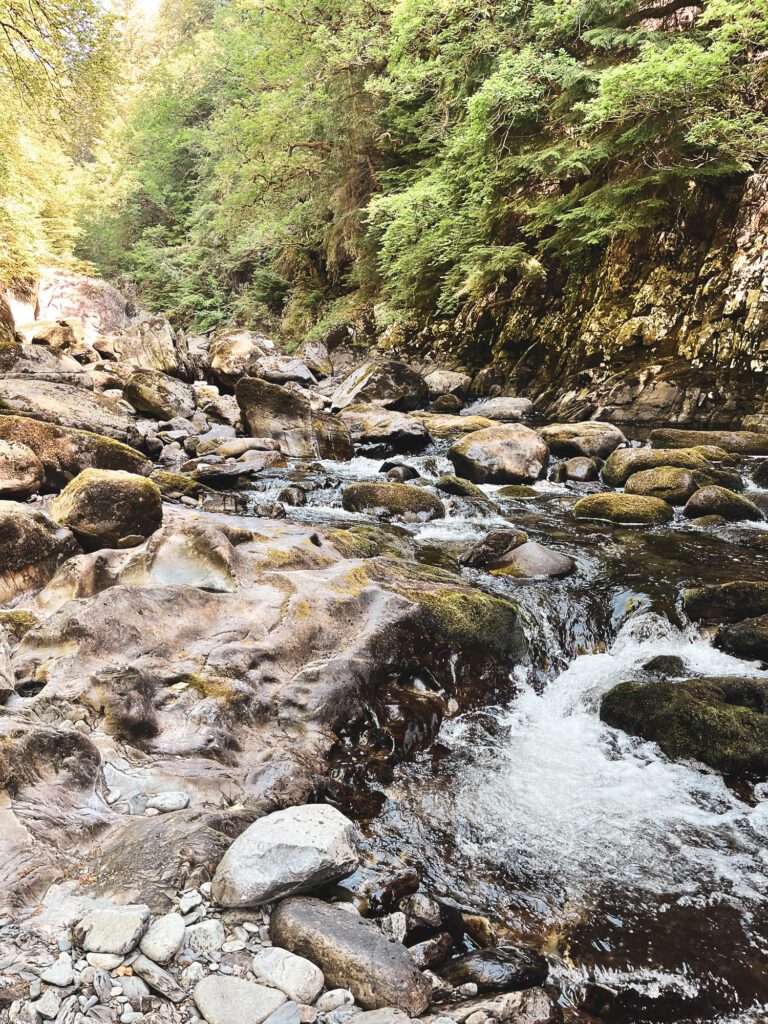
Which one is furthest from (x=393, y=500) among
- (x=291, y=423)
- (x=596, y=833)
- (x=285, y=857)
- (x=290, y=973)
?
(x=290, y=973)

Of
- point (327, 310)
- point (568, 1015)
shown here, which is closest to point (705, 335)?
A: point (568, 1015)

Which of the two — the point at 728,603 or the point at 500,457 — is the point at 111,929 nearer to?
the point at 728,603

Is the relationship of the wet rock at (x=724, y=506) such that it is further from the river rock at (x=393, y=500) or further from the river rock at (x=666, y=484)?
the river rock at (x=393, y=500)

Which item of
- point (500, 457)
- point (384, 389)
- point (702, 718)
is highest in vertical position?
point (384, 389)

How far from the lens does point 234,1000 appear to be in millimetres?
1734

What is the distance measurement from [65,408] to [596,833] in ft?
26.7

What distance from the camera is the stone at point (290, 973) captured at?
73.3 inches

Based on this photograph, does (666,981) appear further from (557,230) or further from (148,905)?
(557,230)

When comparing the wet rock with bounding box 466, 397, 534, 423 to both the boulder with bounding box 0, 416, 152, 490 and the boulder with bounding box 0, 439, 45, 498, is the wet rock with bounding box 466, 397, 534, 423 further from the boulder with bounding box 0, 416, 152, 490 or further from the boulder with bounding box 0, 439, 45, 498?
the boulder with bounding box 0, 439, 45, 498

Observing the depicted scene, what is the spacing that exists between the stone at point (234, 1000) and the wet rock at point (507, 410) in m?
12.2

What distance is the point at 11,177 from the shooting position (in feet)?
47.8

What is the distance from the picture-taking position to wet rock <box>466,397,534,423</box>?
1338 cm

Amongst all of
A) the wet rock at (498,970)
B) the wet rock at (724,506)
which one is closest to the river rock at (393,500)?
the wet rock at (724,506)

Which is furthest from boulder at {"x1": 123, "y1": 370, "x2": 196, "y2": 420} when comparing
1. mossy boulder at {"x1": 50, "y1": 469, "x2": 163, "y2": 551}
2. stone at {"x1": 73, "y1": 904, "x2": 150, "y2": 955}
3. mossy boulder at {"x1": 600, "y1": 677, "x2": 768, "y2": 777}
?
stone at {"x1": 73, "y1": 904, "x2": 150, "y2": 955}
